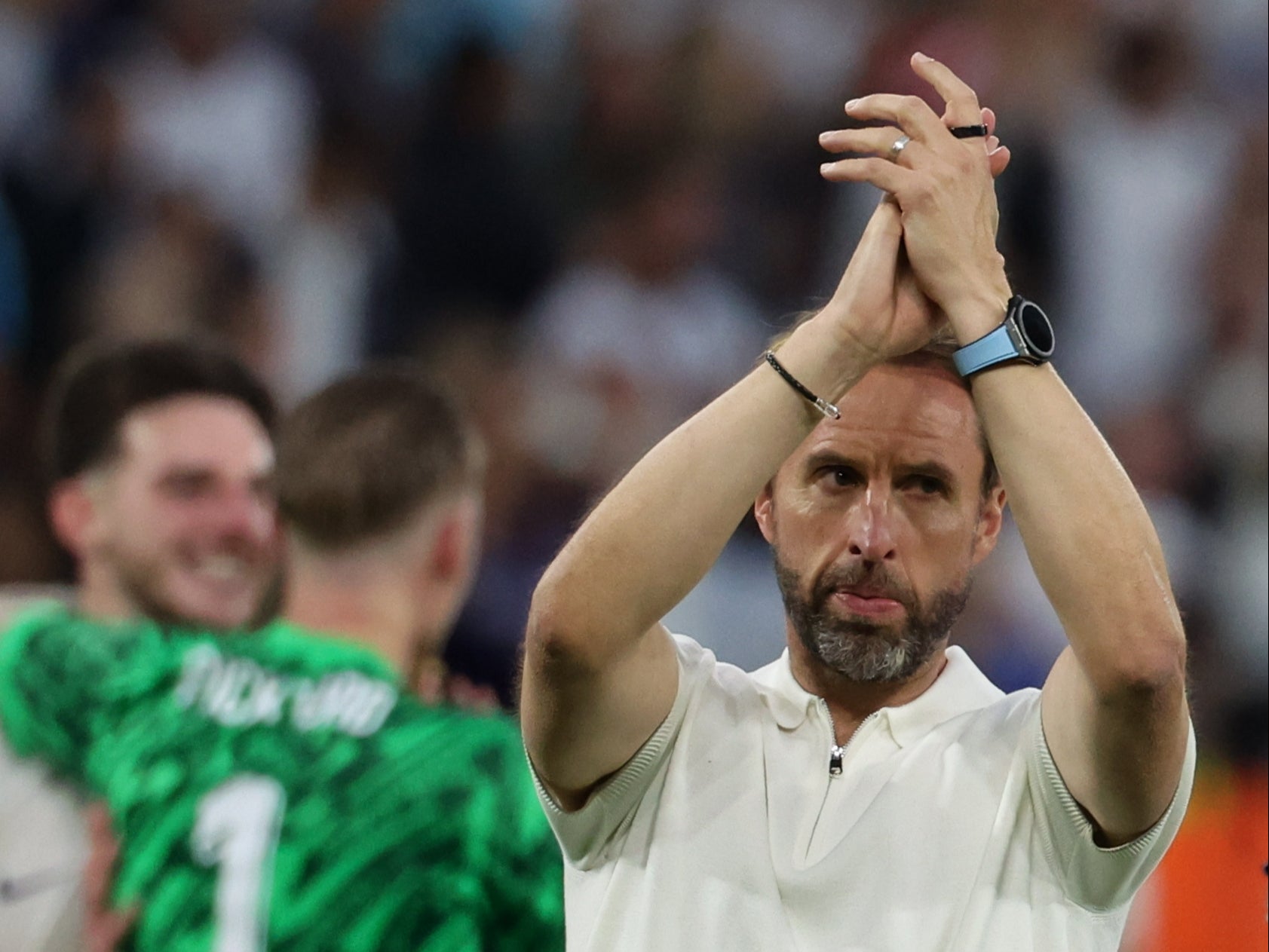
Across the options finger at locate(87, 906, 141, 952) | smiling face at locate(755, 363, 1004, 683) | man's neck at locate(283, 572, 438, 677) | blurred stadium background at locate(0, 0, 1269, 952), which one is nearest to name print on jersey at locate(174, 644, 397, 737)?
man's neck at locate(283, 572, 438, 677)

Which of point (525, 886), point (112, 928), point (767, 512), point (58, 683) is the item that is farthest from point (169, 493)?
point (767, 512)

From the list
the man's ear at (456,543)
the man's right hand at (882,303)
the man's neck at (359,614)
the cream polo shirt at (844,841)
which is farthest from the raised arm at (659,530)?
the man's ear at (456,543)

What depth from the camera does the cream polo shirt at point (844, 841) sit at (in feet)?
5.44

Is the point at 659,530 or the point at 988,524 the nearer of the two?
the point at 659,530

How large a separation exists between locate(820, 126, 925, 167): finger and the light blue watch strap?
0.70 feet

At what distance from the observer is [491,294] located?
14.9 feet

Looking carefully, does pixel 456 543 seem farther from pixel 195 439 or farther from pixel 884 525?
pixel 884 525

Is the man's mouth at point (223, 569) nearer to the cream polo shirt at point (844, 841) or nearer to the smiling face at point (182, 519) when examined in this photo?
the smiling face at point (182, 519)

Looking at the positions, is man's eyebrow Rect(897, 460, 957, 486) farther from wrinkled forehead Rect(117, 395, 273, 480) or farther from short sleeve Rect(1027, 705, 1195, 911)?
wrinkled forehead Rect(117, 395, 273, 480)

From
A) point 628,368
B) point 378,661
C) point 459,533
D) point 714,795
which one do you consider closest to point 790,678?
point 714,795

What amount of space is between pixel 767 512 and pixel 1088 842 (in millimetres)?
534

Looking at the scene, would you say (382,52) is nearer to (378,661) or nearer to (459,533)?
(459,533)

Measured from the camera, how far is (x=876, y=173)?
1.68 metres

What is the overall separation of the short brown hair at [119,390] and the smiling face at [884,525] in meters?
2.37
